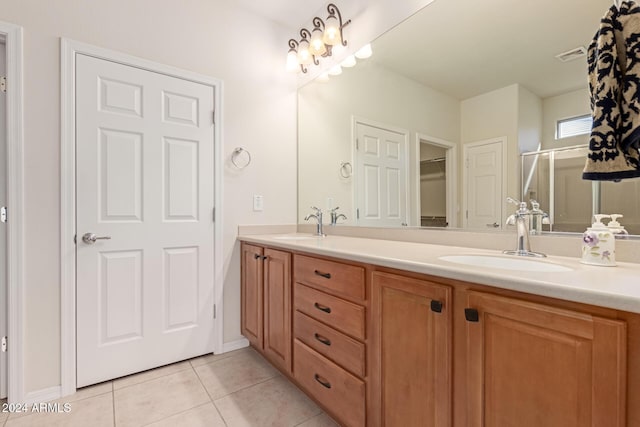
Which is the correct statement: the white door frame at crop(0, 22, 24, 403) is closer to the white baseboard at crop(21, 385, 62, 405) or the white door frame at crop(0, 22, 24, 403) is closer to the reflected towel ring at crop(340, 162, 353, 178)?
the white baseboard at crop(21, 385, 62, 405)

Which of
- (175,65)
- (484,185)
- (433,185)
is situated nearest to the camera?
(484,185)

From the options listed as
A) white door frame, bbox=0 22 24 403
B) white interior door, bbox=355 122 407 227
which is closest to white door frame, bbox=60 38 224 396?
white door frame, bbox=0 22 24 403

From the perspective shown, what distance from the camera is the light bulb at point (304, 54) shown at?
2412 mm

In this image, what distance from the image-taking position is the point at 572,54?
117 cm

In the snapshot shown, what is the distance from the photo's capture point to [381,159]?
2080 millimetres

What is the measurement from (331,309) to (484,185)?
0.94m

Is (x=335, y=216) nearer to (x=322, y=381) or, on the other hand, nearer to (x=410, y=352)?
(x=322, y=381)

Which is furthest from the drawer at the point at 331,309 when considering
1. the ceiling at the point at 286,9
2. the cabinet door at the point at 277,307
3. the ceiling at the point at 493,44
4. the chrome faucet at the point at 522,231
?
the ceiling at the point at 286,9

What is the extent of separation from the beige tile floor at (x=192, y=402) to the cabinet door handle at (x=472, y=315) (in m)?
0.99

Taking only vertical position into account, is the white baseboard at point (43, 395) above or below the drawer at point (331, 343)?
below

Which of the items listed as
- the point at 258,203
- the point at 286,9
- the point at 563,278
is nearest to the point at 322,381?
the point at 563,278

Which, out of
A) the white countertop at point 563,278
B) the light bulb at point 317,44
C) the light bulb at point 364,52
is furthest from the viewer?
the light bulb at point 317,44

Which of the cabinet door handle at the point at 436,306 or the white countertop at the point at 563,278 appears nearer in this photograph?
the white countertop at the point at 563,278

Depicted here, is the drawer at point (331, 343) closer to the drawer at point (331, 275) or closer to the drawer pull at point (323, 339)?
the drawer pull at point (323, 339)
